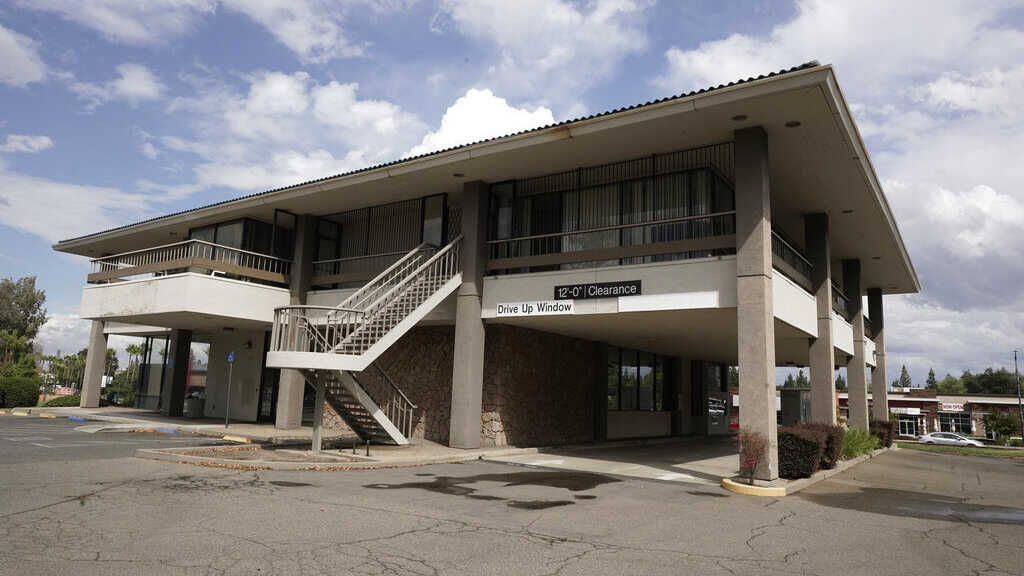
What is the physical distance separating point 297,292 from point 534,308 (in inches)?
349

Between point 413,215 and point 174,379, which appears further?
point 174,379

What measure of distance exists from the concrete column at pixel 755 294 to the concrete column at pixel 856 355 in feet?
42.7

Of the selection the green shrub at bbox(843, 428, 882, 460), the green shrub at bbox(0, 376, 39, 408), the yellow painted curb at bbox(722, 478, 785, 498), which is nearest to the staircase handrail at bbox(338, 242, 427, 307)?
the yellow painted curb at bbox(722, 478, 785, 498)

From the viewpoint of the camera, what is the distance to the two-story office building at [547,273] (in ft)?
43.0

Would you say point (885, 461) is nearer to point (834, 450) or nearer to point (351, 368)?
point (834, 450)

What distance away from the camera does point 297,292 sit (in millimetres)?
20875

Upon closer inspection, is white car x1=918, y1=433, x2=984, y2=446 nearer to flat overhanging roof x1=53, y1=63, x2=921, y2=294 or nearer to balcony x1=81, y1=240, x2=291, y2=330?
flat overhanging roof x1=53, y1=63, x2=921, y2=294

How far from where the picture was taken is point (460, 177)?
17.0 meters

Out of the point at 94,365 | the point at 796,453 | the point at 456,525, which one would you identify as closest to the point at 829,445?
the point at 796,453

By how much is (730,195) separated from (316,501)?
1207cm

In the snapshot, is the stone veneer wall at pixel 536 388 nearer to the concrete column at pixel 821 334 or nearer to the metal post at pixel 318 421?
the metal post at pixel 318 421

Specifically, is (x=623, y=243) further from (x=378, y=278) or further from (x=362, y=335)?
(x=362, y=335)

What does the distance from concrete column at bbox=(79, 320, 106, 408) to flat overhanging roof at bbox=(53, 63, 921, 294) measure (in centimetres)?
838

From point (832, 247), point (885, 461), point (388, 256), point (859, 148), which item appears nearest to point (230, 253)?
point (388, 256)
